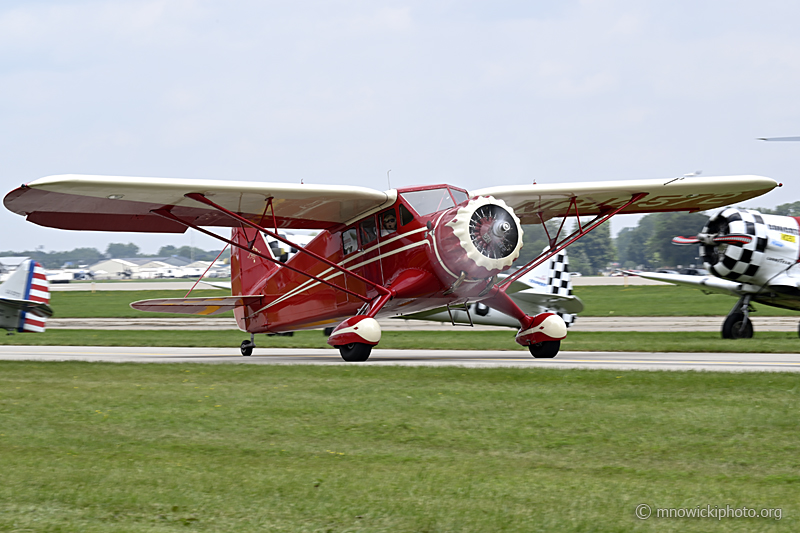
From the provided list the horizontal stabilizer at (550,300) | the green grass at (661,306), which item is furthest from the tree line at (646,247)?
the horizontal stabilizer at (550,300)

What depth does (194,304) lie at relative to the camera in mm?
18141

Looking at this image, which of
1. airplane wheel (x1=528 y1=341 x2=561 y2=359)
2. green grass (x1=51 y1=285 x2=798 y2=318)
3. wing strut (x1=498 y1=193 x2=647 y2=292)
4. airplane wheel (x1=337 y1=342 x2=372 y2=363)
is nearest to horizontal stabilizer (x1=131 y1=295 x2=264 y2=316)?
airplane wheel (x1=337 y1=342 x2=372 y2=363)

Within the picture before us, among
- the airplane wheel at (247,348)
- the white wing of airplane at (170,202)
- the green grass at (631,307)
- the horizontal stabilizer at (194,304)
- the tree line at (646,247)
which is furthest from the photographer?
the tree line at (646,247)

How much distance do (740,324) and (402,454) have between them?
16.9 m

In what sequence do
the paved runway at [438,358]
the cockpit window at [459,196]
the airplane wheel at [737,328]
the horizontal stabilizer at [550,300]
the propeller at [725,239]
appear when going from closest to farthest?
the paved runway at [438,358] < the cockpit window at [459,196] < the propeller at [725,239] < the airplane wheel at [737,328] < the horizontal stabilizer at [550,300]

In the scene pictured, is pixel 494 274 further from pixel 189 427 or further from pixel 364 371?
pixel 189 427

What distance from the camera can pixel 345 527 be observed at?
459 cm

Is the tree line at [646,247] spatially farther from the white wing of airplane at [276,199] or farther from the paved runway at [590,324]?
the white wing of airplane at [276,199]

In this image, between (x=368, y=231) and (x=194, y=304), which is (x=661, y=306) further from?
(x=194, y=304)

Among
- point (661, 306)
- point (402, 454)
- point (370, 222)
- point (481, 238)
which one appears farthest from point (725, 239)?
point (661, 306)

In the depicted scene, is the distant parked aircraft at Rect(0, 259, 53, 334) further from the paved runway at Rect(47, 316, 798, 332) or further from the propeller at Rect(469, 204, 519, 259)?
the propeller at Rect(469, 204, 519, 259)

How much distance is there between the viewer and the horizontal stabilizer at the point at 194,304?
17469mm

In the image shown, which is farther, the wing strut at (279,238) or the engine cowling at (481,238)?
the wing strut at (279,238)

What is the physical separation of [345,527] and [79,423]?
4.80 meters
